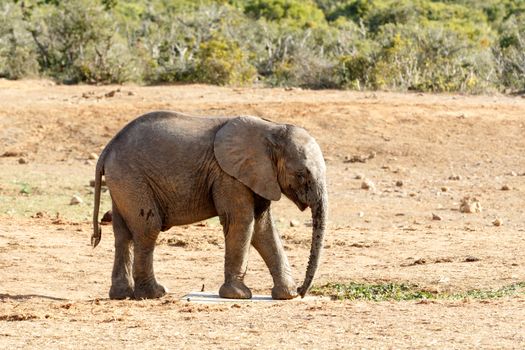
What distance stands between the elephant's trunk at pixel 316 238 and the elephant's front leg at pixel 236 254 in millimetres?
651

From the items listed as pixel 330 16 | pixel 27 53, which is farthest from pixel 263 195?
pixel 330 16

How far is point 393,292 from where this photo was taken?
1060 cm

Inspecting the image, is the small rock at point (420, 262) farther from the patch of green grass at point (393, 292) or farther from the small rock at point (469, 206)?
the small rock at point (469, 206)

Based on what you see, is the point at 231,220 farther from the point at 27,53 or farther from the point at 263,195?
the point at 27,53

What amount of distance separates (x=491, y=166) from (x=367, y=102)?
3.64m

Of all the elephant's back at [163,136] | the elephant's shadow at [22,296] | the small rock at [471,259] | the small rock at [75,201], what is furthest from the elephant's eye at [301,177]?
the small rock at [75,201]

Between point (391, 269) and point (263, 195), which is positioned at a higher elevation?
point (263, 195)

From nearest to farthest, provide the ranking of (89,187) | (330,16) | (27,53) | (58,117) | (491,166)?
1. (89,187)
2. (491,166)
3. (58,117)
4. (27,53)
5. (330,16)

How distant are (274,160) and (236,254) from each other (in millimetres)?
837

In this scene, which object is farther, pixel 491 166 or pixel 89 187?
pixel 491 166

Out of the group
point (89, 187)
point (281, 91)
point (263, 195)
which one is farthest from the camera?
point (281, 91)

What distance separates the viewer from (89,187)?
18.2 meters

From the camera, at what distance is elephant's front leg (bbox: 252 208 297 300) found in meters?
10.4

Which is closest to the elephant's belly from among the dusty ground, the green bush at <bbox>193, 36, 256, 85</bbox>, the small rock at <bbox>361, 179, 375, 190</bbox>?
the dusty ground
